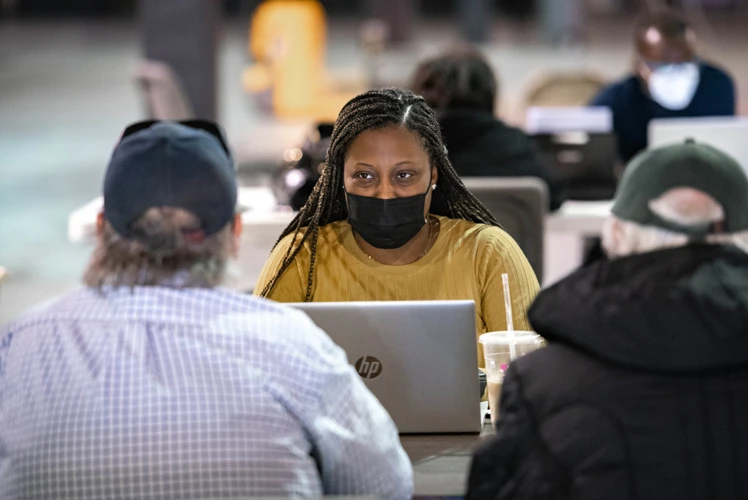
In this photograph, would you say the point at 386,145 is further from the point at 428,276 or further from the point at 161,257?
the point at 161,257

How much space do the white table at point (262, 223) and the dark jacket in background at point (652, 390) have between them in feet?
8.70

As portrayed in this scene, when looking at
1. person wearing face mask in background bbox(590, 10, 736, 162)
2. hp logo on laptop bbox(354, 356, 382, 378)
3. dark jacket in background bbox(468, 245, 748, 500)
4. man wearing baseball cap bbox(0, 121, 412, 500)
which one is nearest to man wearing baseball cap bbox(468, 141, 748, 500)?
dark jacket in background bbox(468, 245, 748, 500)

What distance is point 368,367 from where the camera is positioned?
7.01 feet

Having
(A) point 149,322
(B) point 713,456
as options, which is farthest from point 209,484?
(B) point 713,456

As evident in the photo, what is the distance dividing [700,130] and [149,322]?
10.4ft

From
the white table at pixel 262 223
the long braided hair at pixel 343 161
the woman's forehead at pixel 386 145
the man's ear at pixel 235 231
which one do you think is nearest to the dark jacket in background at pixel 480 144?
the white table at pixel 262 223

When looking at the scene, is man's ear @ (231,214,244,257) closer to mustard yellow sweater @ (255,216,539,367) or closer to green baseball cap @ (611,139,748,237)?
green baseball cap @ (611,139,748,237)

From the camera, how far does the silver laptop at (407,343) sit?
6.91 feet

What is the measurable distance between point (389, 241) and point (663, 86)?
3102mm

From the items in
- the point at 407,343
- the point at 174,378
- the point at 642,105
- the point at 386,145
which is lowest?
the point at 642,105

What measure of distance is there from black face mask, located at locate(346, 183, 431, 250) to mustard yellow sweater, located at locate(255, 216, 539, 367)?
0.06m

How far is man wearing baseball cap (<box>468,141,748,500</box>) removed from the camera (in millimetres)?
1680

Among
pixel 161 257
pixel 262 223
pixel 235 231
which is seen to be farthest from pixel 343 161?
pixel 262 223

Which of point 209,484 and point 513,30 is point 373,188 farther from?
point 513,30
